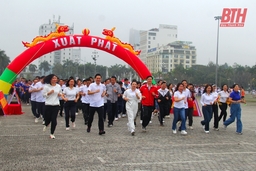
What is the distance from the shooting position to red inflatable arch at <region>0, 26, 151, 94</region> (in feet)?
52.8

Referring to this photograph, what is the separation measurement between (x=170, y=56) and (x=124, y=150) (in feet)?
316

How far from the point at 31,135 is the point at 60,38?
8.66m

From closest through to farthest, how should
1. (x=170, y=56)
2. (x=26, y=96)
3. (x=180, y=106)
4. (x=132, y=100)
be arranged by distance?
(x=132, y=100) → (x=180, y=106) → (x=26, y=96) → (x=170, y=56)

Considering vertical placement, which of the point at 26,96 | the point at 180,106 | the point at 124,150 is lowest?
the point at 124,150

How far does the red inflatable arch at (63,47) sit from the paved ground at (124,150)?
650cm

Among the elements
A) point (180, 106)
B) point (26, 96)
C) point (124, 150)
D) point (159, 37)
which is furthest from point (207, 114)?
point (159, 37)

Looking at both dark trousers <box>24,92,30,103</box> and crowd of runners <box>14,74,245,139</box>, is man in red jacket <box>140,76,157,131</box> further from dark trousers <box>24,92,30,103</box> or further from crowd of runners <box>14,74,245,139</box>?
dark trousers <box>24,92,30,103</box>

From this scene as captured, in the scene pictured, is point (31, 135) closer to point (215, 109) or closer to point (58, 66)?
point (215, 109)

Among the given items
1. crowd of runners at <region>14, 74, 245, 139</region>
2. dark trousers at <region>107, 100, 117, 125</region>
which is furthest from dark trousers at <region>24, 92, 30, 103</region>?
dark trousers at <region>107, 100, 117, 125</region>

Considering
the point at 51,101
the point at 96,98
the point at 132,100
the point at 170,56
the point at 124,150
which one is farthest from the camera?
the point at 170,56

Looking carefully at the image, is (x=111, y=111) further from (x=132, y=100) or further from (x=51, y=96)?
(x=51, y=96)

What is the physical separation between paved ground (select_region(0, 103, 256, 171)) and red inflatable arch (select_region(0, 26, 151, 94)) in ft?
21.3

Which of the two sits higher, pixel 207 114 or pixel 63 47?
pixel 63 47

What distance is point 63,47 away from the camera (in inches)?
663
